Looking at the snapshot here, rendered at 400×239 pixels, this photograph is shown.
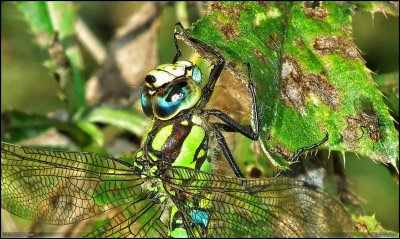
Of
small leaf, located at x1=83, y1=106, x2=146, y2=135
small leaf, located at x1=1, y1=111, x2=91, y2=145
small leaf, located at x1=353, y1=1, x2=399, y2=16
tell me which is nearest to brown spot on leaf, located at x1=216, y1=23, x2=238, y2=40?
small leaf, located at x1=353, y1=1, x2=399, y2=16

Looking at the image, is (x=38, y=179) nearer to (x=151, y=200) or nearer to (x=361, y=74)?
(x=151, y=200)

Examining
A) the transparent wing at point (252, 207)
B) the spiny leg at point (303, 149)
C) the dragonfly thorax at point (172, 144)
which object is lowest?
the spiny leg at point (303, 149)

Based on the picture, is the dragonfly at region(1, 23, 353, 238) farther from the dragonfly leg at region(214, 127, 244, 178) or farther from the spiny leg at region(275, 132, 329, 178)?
the spiny leg at region(275, 132, 329, 178)

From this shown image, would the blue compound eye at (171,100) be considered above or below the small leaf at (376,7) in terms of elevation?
below

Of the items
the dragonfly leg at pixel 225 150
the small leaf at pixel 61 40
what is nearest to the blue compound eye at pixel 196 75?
the dragonfly leg at pixel 225 150

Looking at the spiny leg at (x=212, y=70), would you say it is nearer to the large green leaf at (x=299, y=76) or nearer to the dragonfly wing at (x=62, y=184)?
the large green leaf at (x=299, y=76)

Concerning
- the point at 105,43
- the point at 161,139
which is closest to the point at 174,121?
the point at 161,139
